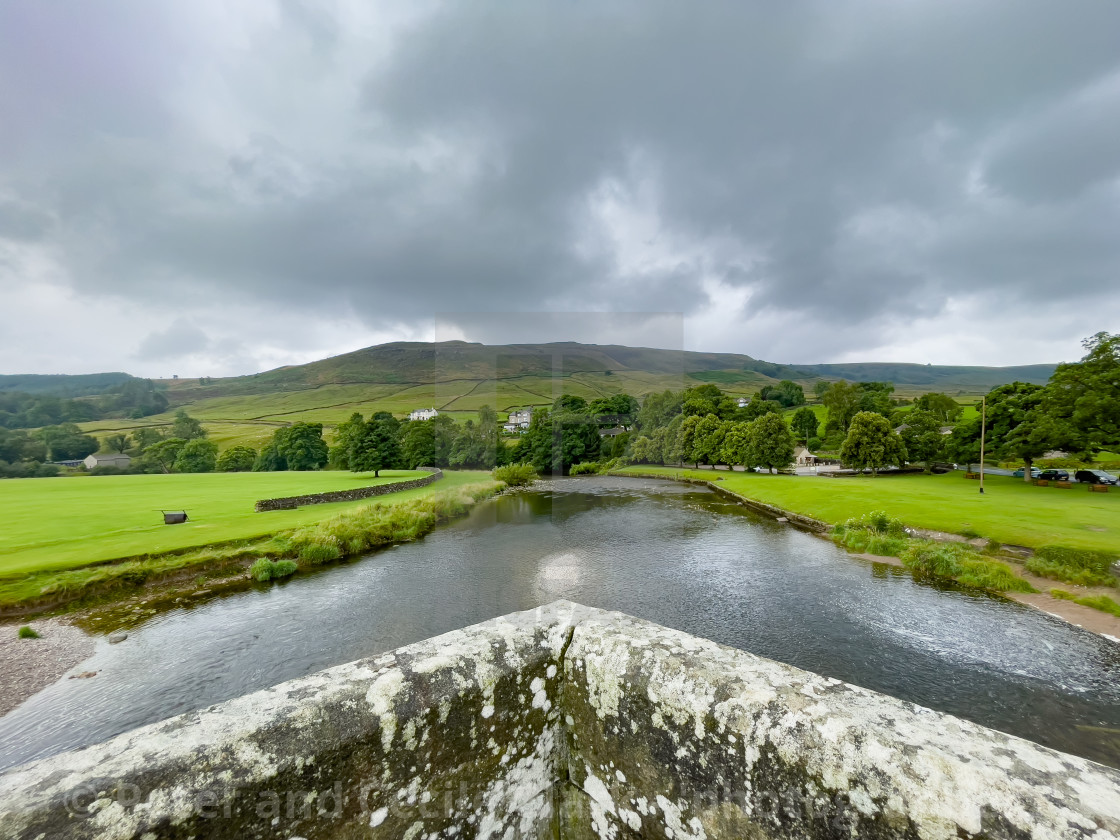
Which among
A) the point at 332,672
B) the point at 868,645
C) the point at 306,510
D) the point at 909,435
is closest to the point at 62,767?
the point at 332,672

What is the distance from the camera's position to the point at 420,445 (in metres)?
50.3

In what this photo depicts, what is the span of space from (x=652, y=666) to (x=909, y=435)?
57062mm

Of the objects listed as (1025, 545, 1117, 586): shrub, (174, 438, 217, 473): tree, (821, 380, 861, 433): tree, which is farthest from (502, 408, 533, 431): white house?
(1025, 545, 1117, 586): shrub

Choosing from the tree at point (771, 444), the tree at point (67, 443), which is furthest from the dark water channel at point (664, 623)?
the tree at point (67, 443)

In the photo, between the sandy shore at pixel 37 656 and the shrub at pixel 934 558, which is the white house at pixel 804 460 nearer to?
the shrub at pixel 934 558

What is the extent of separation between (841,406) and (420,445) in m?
68.6

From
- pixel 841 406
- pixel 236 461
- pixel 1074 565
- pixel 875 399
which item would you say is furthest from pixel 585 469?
pixel 1074 565

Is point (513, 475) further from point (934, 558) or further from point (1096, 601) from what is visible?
point (1096, 601)

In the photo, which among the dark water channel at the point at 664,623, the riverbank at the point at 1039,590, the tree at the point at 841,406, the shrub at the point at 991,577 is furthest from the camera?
the tree at the point at 841,406

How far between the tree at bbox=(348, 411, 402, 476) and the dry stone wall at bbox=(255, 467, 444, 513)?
447 centimetres

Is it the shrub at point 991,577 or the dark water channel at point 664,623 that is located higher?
the shrub at point 991,577

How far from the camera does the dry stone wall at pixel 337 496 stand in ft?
83.7

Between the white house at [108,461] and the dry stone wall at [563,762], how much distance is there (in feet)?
291

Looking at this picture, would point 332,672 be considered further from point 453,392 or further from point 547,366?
point 547,366
